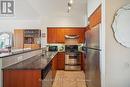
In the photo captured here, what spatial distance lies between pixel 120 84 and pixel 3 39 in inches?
305

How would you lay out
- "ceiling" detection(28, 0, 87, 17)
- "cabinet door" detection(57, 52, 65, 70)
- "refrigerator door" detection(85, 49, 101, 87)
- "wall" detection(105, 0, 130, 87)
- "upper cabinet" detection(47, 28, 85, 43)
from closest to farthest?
"wall" detection(105, 0, 130, 87)
"refrigerator door" detection(85, 49, 101, 87)
"ceiling" detection(28, 0, 87, 17)
"cabinet door" detection(57, 52, 65, 70)
"upper cabinet" detection(47, 28, 85, 43)

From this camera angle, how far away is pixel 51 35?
10.4 m

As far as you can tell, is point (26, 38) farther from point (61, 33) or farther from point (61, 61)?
point (61, 61)

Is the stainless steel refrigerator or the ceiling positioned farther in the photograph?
the ceiling

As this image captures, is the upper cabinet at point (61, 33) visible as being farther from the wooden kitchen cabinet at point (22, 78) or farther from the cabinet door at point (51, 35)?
the wooden kitchen cabinet at point (22, 78)

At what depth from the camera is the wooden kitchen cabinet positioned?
346cm

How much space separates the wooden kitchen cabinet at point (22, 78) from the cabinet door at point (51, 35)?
6.92 m

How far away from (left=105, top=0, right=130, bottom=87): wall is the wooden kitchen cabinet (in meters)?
1.28

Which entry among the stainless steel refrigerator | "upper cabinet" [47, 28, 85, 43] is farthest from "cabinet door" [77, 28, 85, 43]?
the stainless steel refrigerator

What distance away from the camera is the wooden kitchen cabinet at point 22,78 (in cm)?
346

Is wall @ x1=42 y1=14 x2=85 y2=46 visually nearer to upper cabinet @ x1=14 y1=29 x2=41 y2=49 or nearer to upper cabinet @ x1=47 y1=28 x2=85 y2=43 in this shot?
upper cabinet @ x1=47 y1=28 x2=85 y2=43

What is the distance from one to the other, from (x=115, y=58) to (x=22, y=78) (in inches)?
67.0

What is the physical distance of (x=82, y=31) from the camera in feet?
34.2

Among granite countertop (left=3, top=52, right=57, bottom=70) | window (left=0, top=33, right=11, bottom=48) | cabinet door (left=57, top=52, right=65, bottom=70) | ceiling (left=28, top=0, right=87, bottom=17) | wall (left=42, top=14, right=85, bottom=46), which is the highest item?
ceiling (left=28, top=0, right=87, bottom=17)
